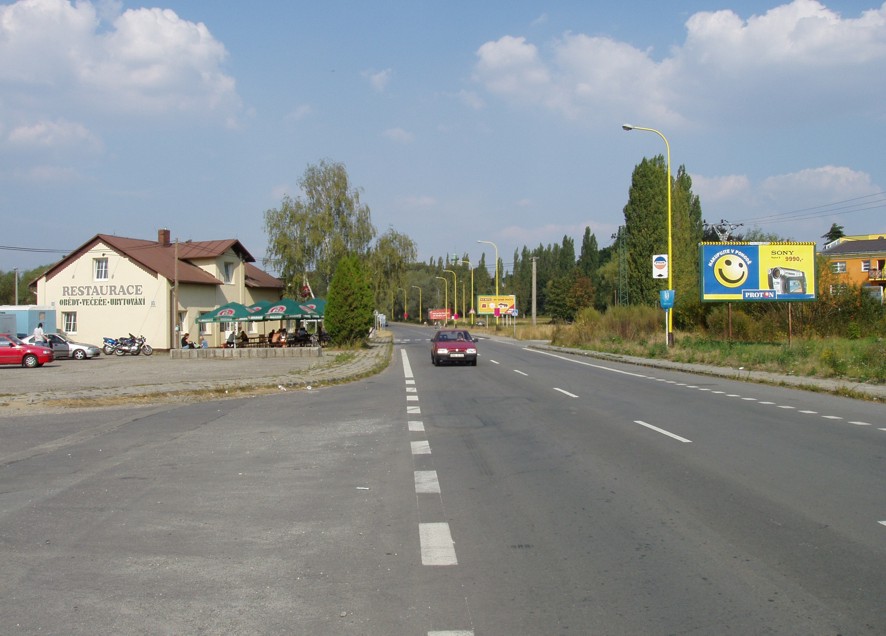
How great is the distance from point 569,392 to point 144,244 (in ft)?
129

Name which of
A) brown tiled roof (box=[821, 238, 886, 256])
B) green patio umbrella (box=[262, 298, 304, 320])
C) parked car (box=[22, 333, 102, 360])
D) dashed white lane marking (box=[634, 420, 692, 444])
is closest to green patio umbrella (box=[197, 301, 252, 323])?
green patio umbrella (box=[262, 298, 304, 320])

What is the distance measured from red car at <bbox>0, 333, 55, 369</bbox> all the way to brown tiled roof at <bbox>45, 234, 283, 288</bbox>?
36.8ft

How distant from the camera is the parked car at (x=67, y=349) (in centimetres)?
3981

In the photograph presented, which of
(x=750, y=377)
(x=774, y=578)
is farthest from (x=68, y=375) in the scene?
(x=774, y=578)

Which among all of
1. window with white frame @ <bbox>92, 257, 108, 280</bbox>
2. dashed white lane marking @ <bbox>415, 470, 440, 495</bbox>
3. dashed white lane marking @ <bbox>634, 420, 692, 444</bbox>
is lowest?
dashed white lane marking @ <bbox>634, 420, 692, 444</bbox>

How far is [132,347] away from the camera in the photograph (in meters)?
43.9

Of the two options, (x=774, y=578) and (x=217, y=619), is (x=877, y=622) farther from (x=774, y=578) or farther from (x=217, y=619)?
(x=217, y=619)

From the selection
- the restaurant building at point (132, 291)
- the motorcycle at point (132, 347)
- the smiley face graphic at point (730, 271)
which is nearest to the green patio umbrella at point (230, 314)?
the restaurant building at point (132, 291)

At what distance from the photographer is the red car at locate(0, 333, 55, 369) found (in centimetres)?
3309

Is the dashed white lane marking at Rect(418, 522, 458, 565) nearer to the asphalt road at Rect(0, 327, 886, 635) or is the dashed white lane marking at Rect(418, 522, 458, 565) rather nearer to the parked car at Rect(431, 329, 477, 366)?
the asphalt road at Rect(0, 327, 886, 635)

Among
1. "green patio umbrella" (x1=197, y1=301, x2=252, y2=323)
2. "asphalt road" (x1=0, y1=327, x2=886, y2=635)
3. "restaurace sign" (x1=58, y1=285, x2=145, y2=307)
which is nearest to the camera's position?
A: "asphalt road" (x1=0, y1=327, x2=886, y2=635)

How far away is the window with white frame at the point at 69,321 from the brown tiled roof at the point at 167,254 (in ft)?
8.40

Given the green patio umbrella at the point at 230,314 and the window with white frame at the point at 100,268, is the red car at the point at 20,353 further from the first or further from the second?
the window with white frame at the point at 100,268

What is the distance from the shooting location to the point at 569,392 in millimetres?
19359
